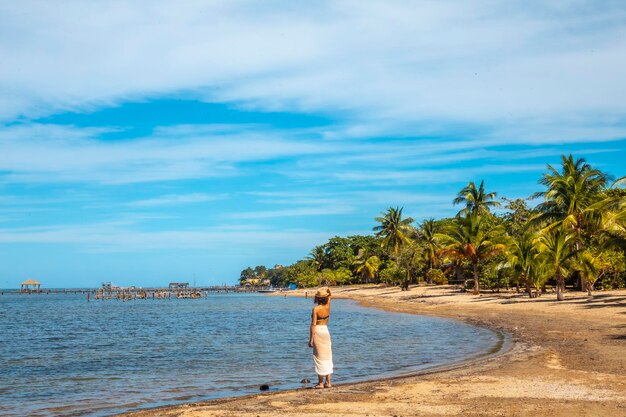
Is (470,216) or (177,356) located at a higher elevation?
(470,216)

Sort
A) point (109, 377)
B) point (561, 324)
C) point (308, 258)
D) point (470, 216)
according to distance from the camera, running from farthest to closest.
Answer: point (308, 258) < point (470, 216) < point (561, 324) < point (109, 377)

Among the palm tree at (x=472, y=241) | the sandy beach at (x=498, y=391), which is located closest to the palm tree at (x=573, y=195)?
the palm tree at (x=472, y=241)

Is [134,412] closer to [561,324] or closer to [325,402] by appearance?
[325,402]

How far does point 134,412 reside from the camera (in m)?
12.0

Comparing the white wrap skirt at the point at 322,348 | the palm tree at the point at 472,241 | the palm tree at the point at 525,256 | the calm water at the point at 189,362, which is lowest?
the calm water at the point at 189,362

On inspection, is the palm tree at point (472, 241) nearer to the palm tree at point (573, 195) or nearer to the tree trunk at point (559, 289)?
the palm tree at point (573, 195)

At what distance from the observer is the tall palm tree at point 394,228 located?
86.2m

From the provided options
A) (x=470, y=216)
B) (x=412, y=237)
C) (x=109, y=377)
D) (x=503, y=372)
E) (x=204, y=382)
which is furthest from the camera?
(x=412, y=237)

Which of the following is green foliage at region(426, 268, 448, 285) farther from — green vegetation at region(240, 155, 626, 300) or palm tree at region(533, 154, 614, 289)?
palm tree at region(533, 154, 614, 289)

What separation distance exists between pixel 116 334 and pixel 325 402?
2852 centimetres

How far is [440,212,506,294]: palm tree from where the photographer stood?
51.6m


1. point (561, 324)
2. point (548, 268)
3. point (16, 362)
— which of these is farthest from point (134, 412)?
point (548, 268)

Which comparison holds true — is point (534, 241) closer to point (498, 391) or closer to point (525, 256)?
point (525, 256)

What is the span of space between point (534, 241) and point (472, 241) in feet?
46.1
